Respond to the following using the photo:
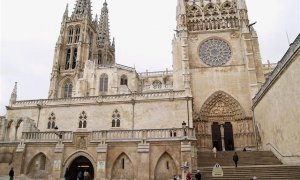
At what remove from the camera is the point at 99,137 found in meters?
21.2

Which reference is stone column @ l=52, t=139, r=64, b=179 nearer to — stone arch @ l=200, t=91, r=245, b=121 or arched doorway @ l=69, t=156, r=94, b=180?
arched doorway @ l=69, t=156, r=94, b=180

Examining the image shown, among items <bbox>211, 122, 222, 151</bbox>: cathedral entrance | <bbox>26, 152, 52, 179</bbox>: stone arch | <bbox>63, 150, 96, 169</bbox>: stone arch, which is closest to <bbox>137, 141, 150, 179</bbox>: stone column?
<bbox>63, 150, 96, 169</bbox>: stone arch

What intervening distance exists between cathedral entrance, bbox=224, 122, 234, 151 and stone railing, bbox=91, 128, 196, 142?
10625 mm

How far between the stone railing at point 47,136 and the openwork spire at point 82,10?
4200 cm

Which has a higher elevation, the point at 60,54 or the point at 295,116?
the point at 60,54

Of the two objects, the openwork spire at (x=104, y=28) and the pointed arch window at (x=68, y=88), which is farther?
the openwork spire at (x=104, y=28)

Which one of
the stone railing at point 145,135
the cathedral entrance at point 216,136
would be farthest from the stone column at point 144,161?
the cathedral entrance at point 216,136

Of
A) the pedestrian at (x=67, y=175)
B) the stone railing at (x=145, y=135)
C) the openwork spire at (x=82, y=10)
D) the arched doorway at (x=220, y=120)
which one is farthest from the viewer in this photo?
the openwork spire at (x=82, y=10)

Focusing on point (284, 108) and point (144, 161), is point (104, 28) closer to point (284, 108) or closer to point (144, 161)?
point (144, 161)

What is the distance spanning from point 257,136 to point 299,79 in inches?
516

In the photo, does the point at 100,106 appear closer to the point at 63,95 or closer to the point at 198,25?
the point at 198,25

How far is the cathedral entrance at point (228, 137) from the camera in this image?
29297mm

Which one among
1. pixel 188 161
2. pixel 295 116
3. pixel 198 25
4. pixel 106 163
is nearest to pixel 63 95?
pixel 198 25

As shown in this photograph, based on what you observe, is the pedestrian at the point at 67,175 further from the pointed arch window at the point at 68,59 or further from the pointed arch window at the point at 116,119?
the pointed arch window at the point at 68,59
